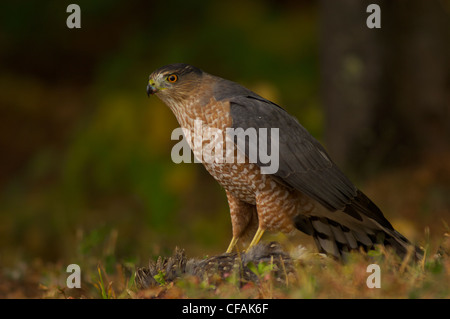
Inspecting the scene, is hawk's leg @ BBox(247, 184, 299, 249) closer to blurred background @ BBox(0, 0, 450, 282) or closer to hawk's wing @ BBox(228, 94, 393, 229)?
hawk's wing @ BBox(228, 94, 393, 229)

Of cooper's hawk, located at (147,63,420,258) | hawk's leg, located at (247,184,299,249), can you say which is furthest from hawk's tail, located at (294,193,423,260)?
hawk's leg, located at (247,184,299,249)

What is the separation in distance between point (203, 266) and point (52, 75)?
334 inches

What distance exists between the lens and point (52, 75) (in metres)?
10.8

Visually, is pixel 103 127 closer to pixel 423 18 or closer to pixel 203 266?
pixel 423 18

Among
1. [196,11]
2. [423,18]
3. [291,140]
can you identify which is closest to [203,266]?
[291,140]

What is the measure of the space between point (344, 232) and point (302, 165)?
1.60 feet

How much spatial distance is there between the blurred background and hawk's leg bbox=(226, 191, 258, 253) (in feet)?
3.44

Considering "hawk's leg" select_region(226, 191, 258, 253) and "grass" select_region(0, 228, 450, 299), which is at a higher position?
"hawk's leg" select_region(226, 191, 258, 253)

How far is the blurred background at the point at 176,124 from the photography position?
623cm

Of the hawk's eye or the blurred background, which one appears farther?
the blurred background

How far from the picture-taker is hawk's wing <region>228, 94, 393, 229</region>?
3.38 metres

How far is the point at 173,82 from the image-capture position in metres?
3.62

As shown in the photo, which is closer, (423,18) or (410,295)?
(410,295)

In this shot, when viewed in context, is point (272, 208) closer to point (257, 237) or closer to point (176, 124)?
point (257, 237)
